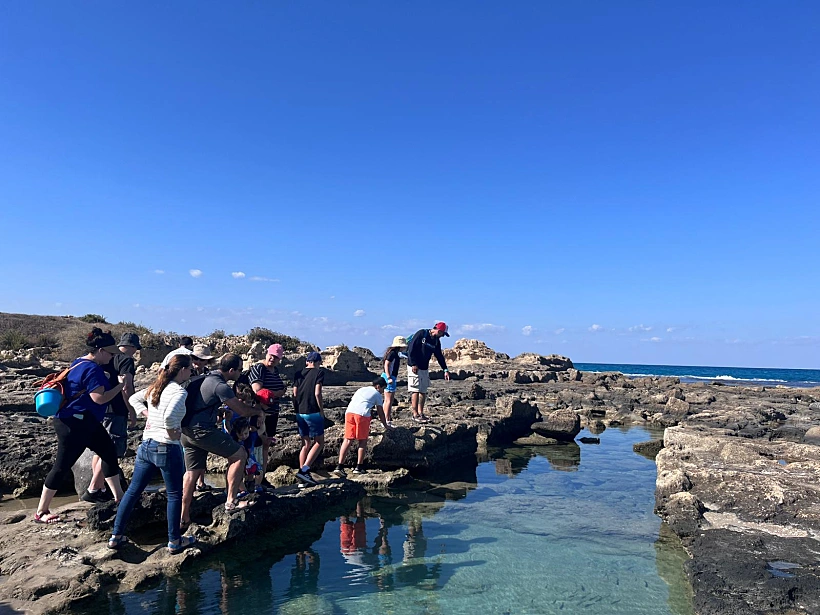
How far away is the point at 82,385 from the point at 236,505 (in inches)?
94.7

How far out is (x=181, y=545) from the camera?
19.6ft

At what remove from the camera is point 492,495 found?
987 centimetres

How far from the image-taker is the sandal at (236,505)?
21.9 feet

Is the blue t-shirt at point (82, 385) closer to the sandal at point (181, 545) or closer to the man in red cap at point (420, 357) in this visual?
the sandal at point (181, 545)

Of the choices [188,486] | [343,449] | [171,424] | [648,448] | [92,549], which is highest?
[171,424]

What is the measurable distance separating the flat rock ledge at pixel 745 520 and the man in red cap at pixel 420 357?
5.39 m

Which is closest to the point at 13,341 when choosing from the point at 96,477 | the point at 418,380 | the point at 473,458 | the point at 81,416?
the point at 418,380

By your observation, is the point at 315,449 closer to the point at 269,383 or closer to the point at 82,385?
the point at 269,383

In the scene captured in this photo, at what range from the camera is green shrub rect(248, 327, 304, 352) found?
3040 centimetres

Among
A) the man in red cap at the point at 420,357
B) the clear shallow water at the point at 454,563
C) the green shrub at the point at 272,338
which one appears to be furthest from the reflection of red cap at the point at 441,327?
the green shrub at the point at 272,338

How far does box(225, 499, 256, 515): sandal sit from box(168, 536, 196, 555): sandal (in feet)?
1.91

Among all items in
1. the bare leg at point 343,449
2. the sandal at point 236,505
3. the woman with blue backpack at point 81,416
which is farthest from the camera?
the bare leg at point 343,449

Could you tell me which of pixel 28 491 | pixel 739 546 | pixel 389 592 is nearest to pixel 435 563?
pixel 389 592

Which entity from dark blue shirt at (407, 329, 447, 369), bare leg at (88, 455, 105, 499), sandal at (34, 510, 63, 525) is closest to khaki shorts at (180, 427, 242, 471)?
bare leg at (88, 455, 105, 499)
